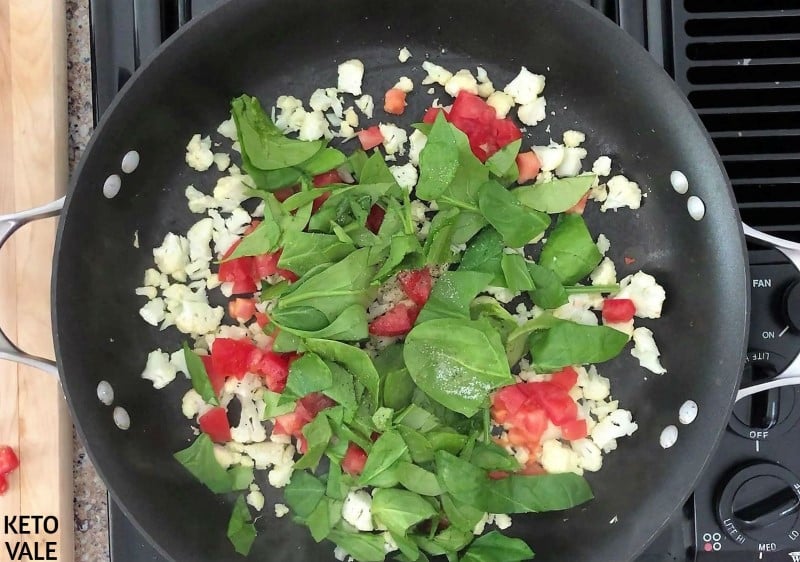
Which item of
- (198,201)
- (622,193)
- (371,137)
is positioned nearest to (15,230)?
(198,201)

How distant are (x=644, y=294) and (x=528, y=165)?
24cm

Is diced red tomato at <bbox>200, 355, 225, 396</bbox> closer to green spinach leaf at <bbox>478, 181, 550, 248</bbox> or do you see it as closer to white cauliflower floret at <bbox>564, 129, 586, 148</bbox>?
green spinach leaf at <bbox>478, 181, 550, 248</bbox>

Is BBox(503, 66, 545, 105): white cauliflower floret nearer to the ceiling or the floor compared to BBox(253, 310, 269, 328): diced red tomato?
nearer to the ceiling

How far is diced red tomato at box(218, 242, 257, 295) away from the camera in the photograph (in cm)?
94

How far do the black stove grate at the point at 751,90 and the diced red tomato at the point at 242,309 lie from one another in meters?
0.64

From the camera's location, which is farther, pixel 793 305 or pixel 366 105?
pixel 366 105

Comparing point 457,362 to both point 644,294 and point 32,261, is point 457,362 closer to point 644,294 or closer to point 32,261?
point 644,294

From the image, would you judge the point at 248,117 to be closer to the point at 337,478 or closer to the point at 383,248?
the point at 383,248

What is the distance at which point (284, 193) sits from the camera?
945 mm

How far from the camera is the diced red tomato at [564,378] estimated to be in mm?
942

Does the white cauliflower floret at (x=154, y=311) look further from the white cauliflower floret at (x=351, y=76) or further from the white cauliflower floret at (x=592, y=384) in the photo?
the white cauliflower floret at (x=592, y=384)

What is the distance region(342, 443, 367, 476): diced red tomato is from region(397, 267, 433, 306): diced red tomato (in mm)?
214

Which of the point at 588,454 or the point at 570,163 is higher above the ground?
the point at 570,163

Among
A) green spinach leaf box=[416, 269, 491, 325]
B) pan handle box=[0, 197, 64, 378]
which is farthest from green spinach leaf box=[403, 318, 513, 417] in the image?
pan handle box=[0, 197, 64, 378]
